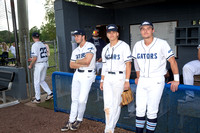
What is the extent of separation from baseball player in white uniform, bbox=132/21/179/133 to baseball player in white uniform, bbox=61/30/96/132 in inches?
42.4

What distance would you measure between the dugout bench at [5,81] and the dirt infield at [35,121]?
20.0 inches

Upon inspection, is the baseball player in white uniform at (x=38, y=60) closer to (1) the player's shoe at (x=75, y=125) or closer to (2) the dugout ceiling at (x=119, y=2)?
(1) the player's shoe at (x=75, y=125)

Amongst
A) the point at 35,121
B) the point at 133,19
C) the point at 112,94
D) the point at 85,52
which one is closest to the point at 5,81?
the point at 35,121

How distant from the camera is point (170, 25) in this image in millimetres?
7820

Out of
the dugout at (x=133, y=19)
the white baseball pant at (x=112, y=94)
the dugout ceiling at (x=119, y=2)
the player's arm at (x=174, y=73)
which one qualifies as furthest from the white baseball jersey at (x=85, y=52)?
the dugout ceiling at (x=119, y=2)

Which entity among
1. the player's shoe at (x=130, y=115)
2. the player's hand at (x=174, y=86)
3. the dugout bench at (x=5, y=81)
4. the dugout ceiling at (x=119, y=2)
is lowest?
the player's shoe at (x=130, y=115)

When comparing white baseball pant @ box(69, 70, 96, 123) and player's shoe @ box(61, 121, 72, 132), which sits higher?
white baseball pant @ box(69, 70, 96, 123)

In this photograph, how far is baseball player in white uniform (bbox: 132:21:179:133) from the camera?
2.71 m

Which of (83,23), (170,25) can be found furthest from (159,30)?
(83,23)

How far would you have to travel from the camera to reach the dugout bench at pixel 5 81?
5543 mm

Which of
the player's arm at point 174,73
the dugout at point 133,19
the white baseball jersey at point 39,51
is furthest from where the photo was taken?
the dugout at point 133,19

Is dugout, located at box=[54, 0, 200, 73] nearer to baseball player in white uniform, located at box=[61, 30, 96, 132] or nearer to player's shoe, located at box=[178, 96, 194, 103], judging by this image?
baseball player in white uniform, located at box=[61, 30, 96, 132]

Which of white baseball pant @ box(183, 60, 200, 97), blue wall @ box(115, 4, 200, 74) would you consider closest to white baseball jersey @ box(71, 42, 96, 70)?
white baseball pant @ box(183, 60, 200, 97)

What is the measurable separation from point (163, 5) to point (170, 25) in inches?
33.3
